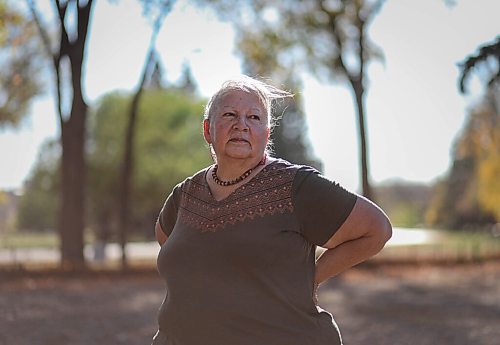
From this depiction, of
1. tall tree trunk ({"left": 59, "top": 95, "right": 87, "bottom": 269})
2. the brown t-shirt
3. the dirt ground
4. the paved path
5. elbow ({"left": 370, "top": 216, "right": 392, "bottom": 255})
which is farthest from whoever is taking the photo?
the paved path

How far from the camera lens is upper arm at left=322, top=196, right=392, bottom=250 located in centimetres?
275

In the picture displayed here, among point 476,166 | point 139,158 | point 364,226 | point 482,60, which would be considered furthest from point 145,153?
point 364,226

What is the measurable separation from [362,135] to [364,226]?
18.6 meters

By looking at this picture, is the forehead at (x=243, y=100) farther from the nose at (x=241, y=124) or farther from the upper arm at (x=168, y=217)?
the upper arm at (x=168, y=217)

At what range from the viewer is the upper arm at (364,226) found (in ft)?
9.04

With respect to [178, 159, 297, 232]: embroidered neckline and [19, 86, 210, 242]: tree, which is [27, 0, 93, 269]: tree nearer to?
[178, 159, 297, 232]: embroidered neckline

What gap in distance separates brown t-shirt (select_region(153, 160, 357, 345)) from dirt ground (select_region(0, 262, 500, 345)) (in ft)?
Answer: 22.9

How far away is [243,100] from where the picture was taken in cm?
284

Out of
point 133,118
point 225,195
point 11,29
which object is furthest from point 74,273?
point 225,195

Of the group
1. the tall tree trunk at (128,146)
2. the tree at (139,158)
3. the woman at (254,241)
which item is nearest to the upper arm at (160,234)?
the woman at (254,241)

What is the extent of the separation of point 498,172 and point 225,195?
35.6 meters

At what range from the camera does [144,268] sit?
18.7 metres

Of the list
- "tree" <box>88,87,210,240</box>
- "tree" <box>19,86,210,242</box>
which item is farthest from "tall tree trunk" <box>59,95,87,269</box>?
"tree" <box>88,87,210,240</box>

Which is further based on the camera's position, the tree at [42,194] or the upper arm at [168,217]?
the tree at [42,194]
